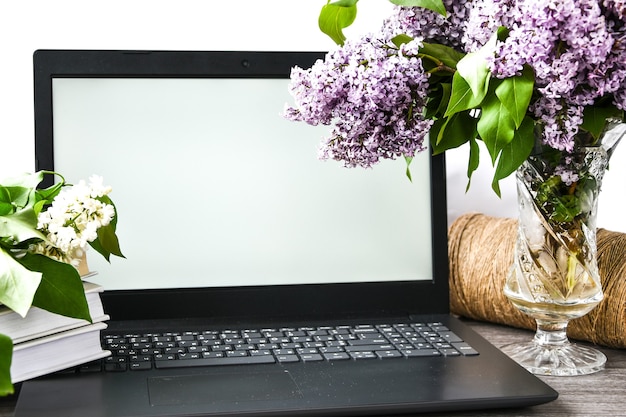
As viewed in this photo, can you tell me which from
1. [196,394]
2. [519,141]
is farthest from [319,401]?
[519,141]

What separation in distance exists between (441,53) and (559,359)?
0.32 meters

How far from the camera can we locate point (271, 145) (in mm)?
949

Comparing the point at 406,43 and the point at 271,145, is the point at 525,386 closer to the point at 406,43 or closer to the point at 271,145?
the point at 406,43

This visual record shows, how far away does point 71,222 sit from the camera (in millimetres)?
691

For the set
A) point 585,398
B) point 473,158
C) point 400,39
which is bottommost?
point 585,398

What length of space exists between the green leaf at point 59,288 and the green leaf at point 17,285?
0.11ft

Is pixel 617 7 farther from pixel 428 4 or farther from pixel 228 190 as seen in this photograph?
pixel 228 190

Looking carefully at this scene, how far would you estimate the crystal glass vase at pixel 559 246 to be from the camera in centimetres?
74

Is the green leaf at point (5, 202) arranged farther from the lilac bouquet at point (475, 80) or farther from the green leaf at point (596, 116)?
the green leaf at point (596, 116)

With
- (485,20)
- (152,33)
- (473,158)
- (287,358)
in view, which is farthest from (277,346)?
(152,33)

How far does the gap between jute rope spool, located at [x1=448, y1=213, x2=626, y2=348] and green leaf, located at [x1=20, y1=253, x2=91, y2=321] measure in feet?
1.62

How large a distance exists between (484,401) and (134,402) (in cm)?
28

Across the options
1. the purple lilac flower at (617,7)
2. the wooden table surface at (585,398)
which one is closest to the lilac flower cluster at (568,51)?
the purple lilac flower at (617,7)

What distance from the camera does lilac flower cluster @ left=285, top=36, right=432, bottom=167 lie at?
0.65 metres
